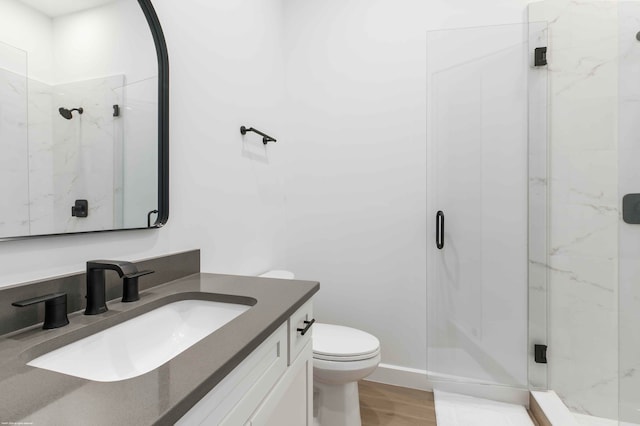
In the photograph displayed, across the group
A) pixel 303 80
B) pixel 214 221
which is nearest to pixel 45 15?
pixel 214 221

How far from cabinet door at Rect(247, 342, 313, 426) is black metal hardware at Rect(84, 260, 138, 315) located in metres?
0.48

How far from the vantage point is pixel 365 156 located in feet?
6.97

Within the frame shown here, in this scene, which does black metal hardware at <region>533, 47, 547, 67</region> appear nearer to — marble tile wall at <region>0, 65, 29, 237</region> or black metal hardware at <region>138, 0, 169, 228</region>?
black metal hardware at <region>138, 0, 169, 228</region>

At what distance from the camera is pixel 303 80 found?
7.40ft

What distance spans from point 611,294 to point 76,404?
2190mm

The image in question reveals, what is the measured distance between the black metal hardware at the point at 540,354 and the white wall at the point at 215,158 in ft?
5.15

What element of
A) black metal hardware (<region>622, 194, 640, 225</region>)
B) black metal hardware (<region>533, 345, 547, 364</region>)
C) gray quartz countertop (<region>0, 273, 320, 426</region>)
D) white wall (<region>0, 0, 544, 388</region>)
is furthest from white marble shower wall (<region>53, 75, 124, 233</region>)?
black metal hardware (<region>622, 194, 640, 225</region>)

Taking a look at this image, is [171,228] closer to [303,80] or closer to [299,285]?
[299,285]

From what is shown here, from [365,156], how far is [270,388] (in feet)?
5.19

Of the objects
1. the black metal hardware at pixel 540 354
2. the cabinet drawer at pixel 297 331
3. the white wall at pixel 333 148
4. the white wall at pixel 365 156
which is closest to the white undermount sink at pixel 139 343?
the cabinet drawer at pixel 297 331

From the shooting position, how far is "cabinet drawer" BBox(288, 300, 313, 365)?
0.98 metres

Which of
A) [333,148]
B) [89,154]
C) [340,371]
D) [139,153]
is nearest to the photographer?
[89,154]

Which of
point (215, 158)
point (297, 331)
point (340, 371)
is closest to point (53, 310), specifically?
point (297, 331)

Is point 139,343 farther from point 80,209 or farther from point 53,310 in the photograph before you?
point 80,209
